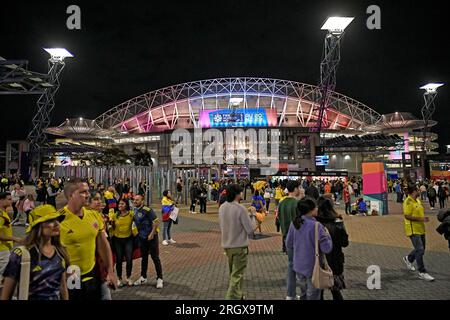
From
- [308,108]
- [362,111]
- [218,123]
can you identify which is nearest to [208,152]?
[218,123]

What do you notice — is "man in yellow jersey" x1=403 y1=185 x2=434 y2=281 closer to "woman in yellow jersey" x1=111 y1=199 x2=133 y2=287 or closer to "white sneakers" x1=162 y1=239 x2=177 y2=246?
"woman in yellow jersey" x1=111 y1=199 x2=133 y2=287

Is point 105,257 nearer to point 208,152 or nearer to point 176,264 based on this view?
point 176,264

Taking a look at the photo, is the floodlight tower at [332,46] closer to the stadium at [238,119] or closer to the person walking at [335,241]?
the stadium at [238,119]

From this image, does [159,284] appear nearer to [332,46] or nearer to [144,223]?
[144,223]

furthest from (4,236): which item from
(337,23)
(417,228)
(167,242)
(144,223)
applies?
(337,23)

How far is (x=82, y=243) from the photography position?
3.52m

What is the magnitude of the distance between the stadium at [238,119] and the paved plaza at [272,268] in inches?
2397

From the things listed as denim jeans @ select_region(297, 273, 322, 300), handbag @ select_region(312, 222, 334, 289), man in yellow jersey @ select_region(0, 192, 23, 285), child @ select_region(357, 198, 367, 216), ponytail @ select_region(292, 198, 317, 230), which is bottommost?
child @ select_region(357, 198, 367, 216)

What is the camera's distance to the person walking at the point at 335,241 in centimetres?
453

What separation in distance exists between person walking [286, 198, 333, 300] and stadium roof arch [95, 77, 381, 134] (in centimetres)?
7559

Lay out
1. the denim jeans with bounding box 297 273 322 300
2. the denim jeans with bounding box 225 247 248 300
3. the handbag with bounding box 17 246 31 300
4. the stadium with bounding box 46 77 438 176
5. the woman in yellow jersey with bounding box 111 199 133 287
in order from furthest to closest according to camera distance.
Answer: the stadium with bounding box 46 77 438 176, the woman in yellow jersey with bounding box 111 199 133 287, the denim jeans with bounding box 225 247 248 300, the denim jeans with bounding box 297 273 322 300, the handbag with bounding box 17 246 31 300

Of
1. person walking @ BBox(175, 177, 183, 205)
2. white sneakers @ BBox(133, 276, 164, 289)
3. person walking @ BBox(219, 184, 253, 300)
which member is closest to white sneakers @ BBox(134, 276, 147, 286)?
white sneakers @ BBox(133, 276, 164, 289)

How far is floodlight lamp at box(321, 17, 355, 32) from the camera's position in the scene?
41.0 m

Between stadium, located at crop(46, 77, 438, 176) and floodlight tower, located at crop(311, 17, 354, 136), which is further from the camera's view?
stadium, located at crop(46, 77, 438, 176)
